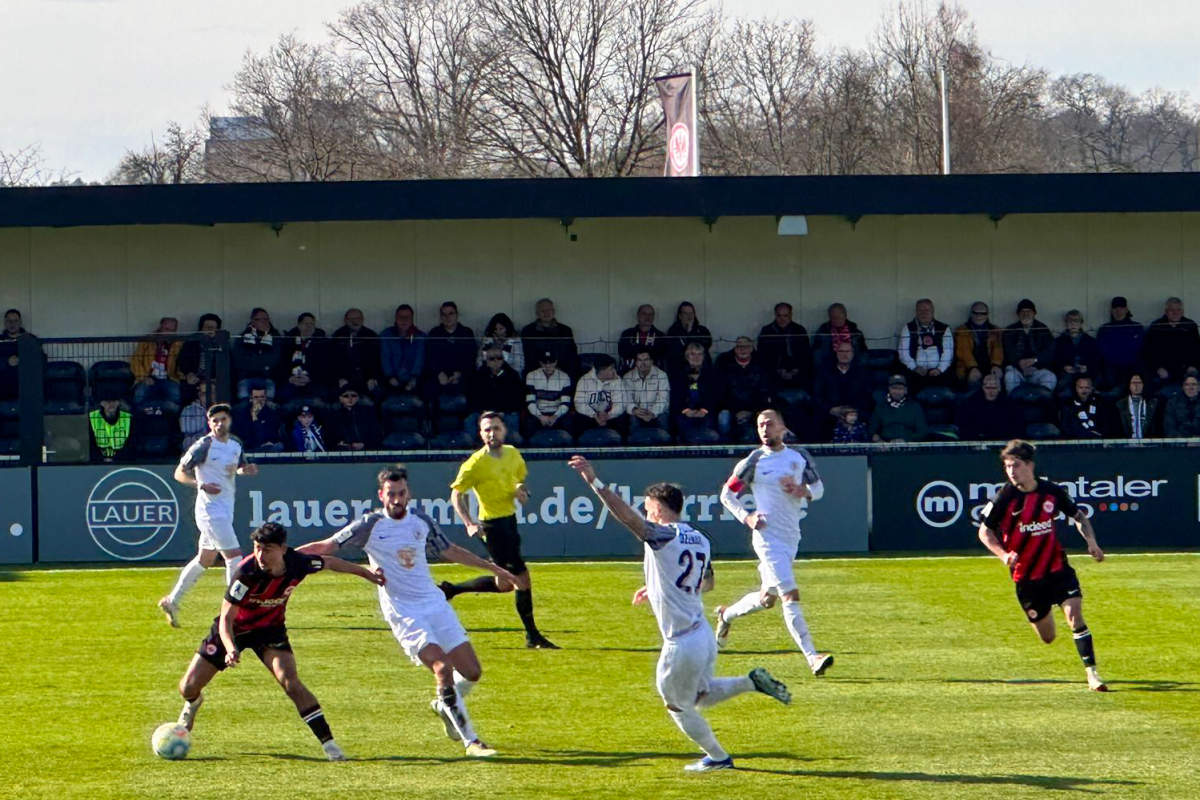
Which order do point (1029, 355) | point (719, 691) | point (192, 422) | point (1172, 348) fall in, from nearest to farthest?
1. point (719, 691)
2. point (192, 422)
3. point (1029, 355)
4. point (1172, 348)

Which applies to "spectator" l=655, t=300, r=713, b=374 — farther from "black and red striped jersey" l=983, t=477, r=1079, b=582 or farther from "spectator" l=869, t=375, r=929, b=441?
"black and red striped jersey" l=983, t=477, r=1079, b=582

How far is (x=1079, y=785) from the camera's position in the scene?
927 centimetres

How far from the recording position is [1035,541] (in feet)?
40.5

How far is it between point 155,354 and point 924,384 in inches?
426

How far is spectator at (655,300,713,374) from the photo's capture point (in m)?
→ 23.3

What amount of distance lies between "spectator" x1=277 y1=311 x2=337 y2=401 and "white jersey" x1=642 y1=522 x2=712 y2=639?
565 inches

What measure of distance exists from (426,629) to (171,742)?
1683 millimetres

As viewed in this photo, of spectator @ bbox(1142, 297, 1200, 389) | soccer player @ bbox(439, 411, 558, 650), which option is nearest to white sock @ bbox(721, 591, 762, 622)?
soccer player @ bbox(439, 411, 558, 650)

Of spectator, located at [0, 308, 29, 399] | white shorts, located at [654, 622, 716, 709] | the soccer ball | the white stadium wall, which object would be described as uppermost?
the white stadium wall

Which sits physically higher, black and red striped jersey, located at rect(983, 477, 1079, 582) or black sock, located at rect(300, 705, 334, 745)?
black and red striped jersey, located at rect(983, 477, 1079, 582)

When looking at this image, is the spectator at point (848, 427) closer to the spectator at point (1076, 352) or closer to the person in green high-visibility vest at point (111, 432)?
the spectator at point (1076, 352)

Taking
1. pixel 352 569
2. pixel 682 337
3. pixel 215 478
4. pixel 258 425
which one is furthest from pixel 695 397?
pixel 352 569

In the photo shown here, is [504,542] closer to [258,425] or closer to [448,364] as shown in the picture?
[258,425]

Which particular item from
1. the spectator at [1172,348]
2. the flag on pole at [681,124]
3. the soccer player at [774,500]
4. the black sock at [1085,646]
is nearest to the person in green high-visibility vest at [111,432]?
the soccer player at [774,500]
